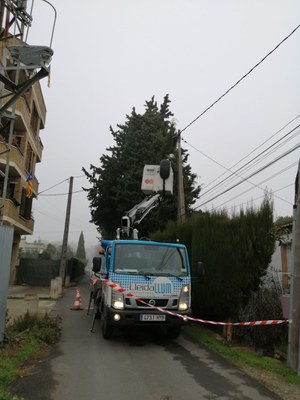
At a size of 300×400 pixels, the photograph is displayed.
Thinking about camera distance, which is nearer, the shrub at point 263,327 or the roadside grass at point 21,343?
the roadside grass at point 21,343

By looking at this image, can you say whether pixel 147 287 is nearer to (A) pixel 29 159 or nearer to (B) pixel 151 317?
(B) pixel 151 317

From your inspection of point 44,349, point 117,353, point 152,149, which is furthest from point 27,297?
point 152,149

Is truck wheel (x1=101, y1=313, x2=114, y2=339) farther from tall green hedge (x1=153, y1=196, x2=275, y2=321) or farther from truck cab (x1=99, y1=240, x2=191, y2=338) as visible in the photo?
tall green hedge (x1=153, y1=196, x2=275, y2=321)

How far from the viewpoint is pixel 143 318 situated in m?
8.38

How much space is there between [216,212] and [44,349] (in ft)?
18.6

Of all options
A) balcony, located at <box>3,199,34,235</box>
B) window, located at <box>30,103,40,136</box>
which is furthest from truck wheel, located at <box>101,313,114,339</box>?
window, located at <box>30,103,40,136</box>

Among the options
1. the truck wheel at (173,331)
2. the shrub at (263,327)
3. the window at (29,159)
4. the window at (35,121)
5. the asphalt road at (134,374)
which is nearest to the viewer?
the asphalt road at (134,374)

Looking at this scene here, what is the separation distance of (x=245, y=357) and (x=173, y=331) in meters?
2.22

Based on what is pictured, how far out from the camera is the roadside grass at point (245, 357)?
6.71 metres

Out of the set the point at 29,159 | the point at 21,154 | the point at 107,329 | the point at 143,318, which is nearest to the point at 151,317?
the point at 143,318

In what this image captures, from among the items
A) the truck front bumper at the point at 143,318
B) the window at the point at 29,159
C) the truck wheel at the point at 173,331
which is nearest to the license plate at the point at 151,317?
the truck front bumper at the point at 143,318

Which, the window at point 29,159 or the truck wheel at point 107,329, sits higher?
the window at point 29,159

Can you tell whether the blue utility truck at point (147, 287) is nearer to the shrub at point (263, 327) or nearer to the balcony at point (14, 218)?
the shrub at point (263, 327)

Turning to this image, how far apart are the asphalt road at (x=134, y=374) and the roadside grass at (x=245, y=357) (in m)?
0.26
